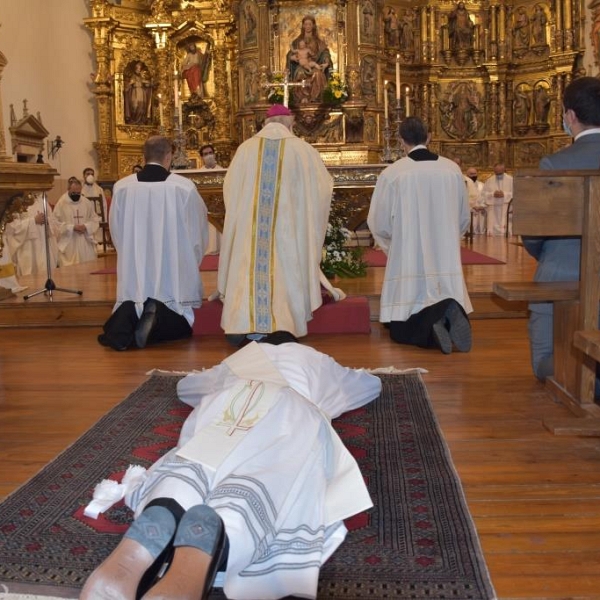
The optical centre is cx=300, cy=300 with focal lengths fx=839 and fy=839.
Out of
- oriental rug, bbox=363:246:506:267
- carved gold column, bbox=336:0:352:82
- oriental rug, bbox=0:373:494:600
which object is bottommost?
oriental rug, bbox=0:373:494:600

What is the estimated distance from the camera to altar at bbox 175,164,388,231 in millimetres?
10180

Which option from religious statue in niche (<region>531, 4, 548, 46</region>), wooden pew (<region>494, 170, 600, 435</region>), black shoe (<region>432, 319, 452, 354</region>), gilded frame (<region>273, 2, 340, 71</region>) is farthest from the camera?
religious statue in niche (<region>531, 4, 548, 46</region>)

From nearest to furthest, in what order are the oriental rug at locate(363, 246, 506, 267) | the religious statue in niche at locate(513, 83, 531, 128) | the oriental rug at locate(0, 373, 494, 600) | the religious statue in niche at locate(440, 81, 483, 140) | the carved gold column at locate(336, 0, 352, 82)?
the oriental rug at locate(0, 373, 494, 600), the oriental rug at locate(363, 246, 506, 267), the carved gold column at locate(336, 0, 352, 82), the religious statue in niche at locate(513, 83, 531, 128), the religious statue in niche at locate(440, 81, 483, 140)

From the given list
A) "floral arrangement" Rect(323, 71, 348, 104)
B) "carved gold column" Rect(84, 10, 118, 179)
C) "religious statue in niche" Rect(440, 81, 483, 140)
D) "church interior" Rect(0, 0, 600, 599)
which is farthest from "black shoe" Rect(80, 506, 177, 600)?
"religious statue in niche" Rect(440, 81, 483, 140)

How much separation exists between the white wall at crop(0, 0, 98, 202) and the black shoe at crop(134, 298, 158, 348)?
8955mm

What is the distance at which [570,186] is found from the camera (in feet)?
13.7

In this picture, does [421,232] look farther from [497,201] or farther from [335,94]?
[497,201]

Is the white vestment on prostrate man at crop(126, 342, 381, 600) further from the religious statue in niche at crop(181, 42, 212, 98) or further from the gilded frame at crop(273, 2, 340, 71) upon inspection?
the religious statue in niche at crop(181, 42, 212, 98)

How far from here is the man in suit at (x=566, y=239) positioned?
14.9 feet

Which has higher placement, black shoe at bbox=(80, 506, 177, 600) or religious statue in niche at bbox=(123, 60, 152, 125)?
religious statue in niche at bbox=(123, 60, 152, 125)

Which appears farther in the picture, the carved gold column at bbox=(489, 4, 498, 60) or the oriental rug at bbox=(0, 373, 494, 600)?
the carved gold column at bbox=(489, 4, 498, 60)

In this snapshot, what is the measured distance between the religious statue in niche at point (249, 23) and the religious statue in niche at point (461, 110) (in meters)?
4.41

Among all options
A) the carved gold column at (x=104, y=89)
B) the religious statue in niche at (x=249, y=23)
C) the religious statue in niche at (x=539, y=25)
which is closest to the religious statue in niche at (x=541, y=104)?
the religious statue in niche at (x=539, y=25)

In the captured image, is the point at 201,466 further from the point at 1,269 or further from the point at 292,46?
the point at 292,46
